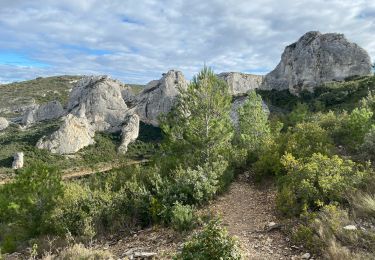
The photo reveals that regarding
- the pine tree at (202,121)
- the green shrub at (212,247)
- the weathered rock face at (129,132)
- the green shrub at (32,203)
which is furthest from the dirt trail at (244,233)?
the weathered rock face at (129,132)

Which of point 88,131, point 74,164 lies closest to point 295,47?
point 88,131

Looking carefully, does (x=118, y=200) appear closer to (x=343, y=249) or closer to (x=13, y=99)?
(x=343, y=249)

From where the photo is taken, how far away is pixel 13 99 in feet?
434

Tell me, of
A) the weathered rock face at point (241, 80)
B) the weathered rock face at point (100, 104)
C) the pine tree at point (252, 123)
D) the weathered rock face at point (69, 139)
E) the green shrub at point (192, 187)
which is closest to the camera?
the green shrub at point (192, 187)

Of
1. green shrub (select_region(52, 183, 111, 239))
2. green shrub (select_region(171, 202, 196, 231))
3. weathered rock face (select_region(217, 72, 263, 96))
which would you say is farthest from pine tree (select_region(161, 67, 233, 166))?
weathered rock face (select_region(217, 72, 263, 96))

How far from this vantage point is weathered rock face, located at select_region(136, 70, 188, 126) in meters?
96.6

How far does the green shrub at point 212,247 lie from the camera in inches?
242

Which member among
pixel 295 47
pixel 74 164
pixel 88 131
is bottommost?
pixel 74 164

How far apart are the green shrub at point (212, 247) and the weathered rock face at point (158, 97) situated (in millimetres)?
87682

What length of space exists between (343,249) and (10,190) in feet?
44.1

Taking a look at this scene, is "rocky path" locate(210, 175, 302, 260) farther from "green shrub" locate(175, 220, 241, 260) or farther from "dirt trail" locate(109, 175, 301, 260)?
"green shrub" locate(175, 220, 241, 260)

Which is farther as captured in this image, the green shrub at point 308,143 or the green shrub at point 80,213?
the green shrub at point 308,143

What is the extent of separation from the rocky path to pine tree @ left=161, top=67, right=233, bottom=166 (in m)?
2.18

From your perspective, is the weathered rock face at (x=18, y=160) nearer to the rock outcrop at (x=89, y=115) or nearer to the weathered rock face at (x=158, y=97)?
the rock outcrop at (x=89, y=115)
